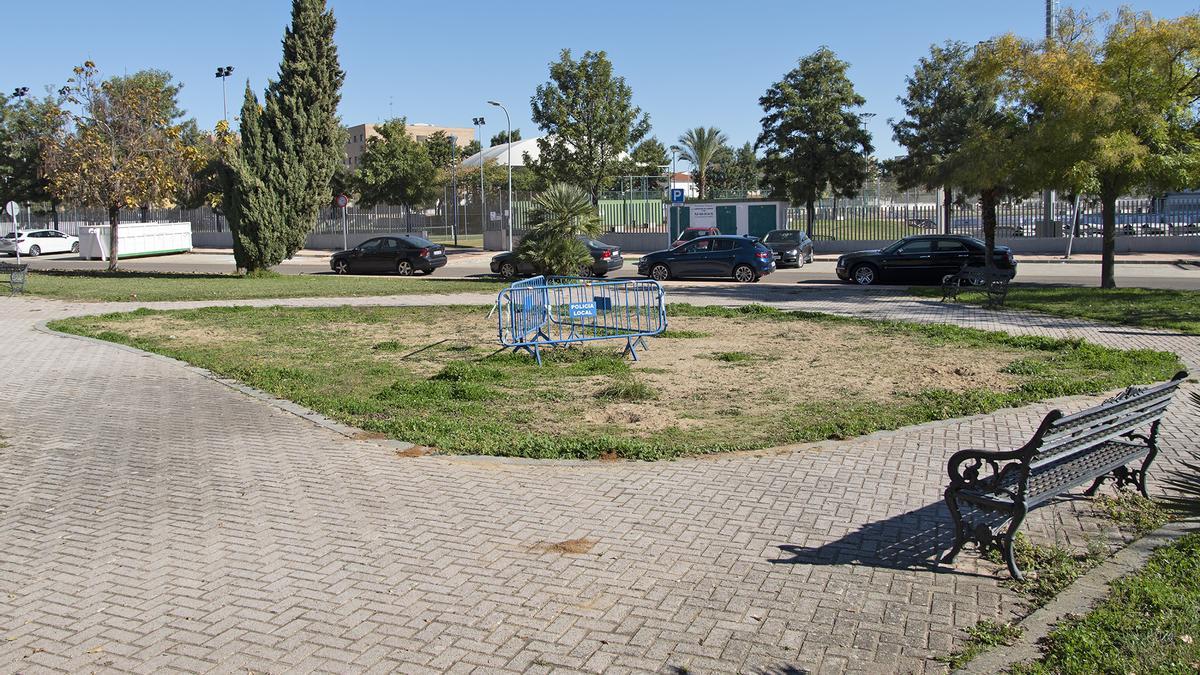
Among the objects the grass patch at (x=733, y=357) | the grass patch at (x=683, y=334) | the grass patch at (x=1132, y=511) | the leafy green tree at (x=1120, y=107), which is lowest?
the grass patch at (x=1132, y=511)

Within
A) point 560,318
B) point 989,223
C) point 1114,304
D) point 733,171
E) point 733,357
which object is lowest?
point 733,357

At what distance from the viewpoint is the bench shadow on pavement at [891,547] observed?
526 cm

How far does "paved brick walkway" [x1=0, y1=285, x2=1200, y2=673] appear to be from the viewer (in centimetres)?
432

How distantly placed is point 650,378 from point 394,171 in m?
52.5

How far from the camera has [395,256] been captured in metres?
34.1

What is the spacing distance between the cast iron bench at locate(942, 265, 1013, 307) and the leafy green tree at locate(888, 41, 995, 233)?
20.9m

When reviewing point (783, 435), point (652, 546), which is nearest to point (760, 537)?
point (652, 546)

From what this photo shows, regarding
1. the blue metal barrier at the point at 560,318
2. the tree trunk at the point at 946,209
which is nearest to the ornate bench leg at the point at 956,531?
the blue metal barrier at the point at 560,318

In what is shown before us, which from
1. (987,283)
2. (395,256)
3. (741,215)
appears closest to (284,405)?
(987,283)

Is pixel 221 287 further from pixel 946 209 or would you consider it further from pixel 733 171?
pixel 733 171

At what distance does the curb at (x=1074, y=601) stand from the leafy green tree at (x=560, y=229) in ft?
55.0

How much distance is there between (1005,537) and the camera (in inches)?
198

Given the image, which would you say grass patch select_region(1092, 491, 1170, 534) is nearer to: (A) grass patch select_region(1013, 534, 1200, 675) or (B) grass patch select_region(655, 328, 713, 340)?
(A) grass patch select_region(1013, 534, 1200, 675)

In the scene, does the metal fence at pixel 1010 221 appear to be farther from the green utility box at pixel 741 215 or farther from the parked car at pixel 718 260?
the parked car at pixel 718 260
